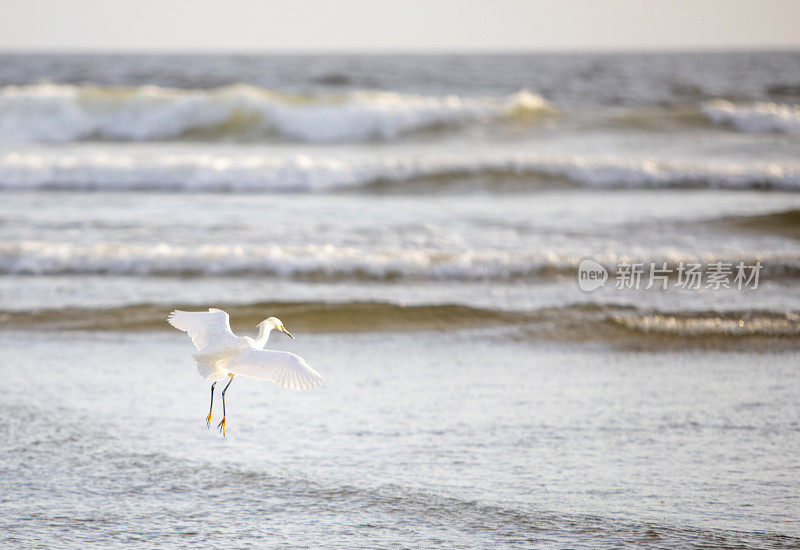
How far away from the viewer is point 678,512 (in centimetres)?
396

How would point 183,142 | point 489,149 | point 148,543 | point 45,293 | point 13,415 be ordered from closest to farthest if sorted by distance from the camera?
point 148,543 < point 13,415 < point 45,293 < point 489,149 < point 183,142

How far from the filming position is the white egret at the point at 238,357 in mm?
3843

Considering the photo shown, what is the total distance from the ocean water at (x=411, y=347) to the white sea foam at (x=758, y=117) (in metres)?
1.19

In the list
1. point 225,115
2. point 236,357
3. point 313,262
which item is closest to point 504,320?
point 313,262

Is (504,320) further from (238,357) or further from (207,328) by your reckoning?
(238,357)

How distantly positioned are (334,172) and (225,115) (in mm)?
5101

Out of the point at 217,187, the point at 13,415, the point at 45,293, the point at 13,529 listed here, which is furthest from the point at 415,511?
the point at 217,187

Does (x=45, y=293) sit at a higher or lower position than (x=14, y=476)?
higher

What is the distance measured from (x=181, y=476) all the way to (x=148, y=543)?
59cm

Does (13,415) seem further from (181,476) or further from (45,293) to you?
(45,293)

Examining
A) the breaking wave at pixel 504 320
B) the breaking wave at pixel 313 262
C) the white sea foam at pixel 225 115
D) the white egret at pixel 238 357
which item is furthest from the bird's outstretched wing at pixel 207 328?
the white sea foam at pixel 225 115

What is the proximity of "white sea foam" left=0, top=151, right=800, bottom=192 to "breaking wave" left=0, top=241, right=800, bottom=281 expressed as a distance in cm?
403

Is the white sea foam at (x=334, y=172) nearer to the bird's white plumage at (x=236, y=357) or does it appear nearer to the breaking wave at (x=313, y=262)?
the breaking wave at (x=313, y=262)

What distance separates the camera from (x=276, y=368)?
3.91 meters
